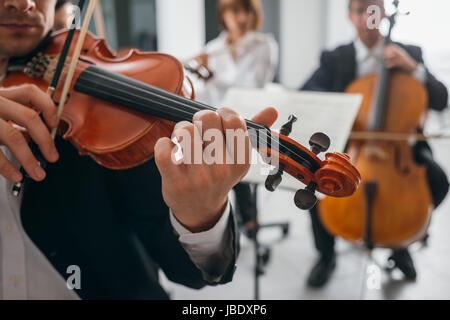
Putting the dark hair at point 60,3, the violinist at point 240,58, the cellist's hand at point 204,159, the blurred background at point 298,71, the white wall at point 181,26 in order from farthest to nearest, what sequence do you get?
the white wall at point 181,26 → the violinist at point 240,58 → the blurred background at point 298,71 → the dark hair at point 60,3 → the cellist's hand at point 204,159

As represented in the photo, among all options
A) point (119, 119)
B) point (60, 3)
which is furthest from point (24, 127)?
Answer: point (60, 3)

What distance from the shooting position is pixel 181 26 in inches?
146

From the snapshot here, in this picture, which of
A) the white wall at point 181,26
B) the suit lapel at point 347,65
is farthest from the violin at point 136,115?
the white wall at point 181,26

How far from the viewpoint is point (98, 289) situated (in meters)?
0.72

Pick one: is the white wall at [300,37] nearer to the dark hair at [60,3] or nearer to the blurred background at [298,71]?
the blurred background at [298,71]

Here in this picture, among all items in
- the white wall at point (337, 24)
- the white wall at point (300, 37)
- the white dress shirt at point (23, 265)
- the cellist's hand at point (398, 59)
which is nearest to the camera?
the white dress shirt at point (23, 265)

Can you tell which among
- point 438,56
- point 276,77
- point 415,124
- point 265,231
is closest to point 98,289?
point 415,124

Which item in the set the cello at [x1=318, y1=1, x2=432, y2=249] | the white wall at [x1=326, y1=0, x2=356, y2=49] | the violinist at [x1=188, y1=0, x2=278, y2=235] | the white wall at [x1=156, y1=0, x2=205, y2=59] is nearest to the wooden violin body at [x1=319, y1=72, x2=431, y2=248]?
the cello at [x1=318, y1=1, x2=432, y2=249]

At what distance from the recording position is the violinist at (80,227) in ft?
1.93

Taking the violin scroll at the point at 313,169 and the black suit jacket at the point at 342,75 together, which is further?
the black suit jacket at the point at 342,75

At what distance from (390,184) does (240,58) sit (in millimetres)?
1130

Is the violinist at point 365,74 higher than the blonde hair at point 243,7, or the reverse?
the blonde hair at point 243,7

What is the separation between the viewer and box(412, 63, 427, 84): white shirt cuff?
1.27 m

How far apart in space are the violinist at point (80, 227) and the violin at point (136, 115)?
49 mm
